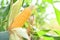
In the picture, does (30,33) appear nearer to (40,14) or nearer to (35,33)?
(35,33)

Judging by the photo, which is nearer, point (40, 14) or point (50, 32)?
point (50, 32)

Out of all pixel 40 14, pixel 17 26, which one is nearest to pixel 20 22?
pixel 17 26

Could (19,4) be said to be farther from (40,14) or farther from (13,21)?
(40,14)

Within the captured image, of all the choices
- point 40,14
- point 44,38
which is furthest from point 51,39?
point 40,14

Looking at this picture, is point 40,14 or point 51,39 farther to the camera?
point 40,14

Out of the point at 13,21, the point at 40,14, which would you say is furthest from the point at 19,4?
the point at 40,14

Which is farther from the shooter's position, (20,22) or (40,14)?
(40,14)

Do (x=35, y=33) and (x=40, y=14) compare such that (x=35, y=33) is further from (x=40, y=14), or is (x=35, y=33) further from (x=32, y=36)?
(x=40, y=14)
